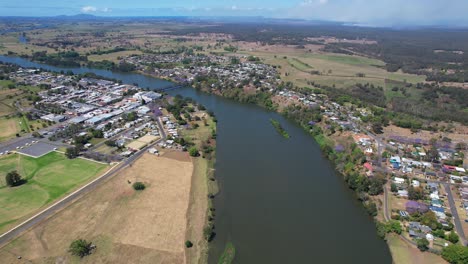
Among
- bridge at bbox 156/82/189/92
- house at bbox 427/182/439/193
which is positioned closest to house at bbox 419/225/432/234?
house at bbox 427/182/439/193

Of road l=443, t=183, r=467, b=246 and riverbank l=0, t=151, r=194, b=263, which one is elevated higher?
road l=443, t=183, r=467, b=246

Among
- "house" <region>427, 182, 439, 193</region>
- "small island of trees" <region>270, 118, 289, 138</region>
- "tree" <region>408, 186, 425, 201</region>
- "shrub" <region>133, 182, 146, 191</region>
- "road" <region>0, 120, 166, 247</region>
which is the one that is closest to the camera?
"road" <region>0, 120, 166, 247</region>

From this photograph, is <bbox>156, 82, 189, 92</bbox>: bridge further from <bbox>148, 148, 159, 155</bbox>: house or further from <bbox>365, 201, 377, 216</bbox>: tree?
<bbox>365, 201, 377, 216</bbox>: tree

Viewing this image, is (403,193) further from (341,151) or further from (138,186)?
(138,186)

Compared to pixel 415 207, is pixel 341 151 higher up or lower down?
higher up

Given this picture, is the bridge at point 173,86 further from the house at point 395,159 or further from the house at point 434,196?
the house at point 434,196

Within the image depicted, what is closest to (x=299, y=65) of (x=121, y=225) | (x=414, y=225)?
(x=414, y=225)

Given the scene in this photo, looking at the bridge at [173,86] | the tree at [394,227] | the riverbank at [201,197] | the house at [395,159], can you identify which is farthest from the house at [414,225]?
the bridge at [173,86]
